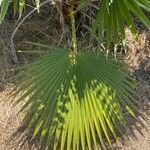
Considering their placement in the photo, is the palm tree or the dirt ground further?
the dirt ground

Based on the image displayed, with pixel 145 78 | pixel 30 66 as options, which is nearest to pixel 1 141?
pixel 30 66

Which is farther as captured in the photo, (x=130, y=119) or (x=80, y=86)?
(x=130, y=119)

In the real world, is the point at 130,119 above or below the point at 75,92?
below

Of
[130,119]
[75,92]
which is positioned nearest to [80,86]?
[75,92]

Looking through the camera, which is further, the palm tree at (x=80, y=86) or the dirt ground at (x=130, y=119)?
the dirt ground at (x=130, y=119)

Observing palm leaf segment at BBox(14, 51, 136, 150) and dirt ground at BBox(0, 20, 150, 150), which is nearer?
palm leaf segment at BBox(14, 51, 136, 150)

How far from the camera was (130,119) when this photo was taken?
3084mm

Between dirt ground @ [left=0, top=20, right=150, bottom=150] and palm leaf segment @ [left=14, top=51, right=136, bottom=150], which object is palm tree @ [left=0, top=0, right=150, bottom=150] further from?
dirt ground @ [left=0, top=20, right=150, bottom=150]

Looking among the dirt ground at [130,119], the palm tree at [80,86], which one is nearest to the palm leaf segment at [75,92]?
the palm tree at [80,86]

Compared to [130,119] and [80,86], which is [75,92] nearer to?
[80,86]

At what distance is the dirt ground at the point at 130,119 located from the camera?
2969 mm

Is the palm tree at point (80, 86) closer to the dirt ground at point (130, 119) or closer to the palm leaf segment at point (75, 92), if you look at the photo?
the palm leaf segment at point (75, 92)

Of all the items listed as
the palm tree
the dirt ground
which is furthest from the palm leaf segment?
the dirt ground

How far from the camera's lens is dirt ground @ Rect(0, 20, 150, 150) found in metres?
2.97
